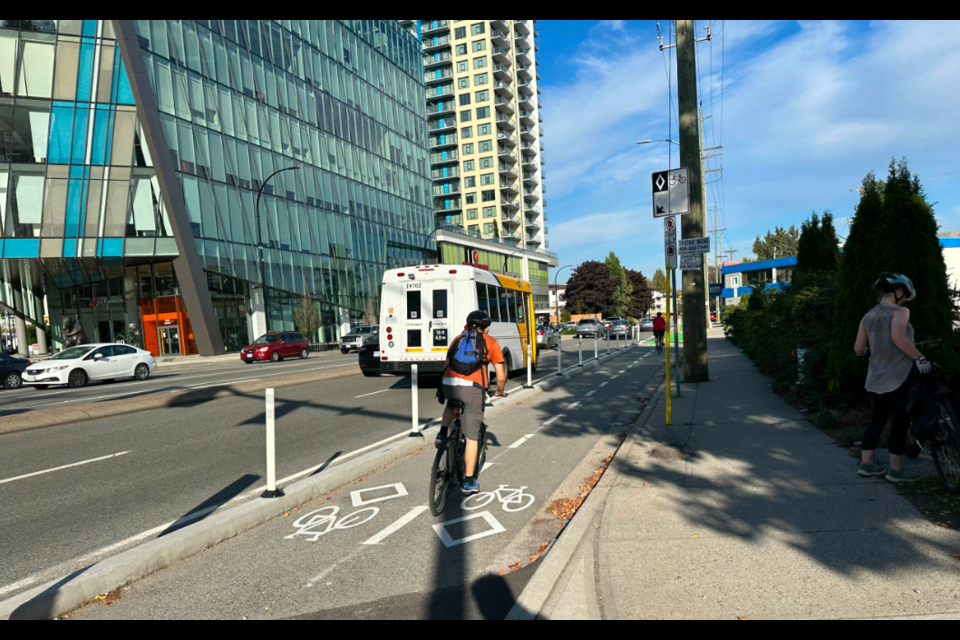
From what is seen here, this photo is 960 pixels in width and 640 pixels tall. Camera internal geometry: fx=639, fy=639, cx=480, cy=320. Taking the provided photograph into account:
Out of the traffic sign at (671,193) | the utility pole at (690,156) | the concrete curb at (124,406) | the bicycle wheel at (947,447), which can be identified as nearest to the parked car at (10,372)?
the concrete curb at (124,406)

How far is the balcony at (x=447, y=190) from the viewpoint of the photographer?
95125 millimetres

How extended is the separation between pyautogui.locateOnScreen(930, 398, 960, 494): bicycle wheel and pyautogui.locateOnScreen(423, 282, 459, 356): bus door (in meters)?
10.9

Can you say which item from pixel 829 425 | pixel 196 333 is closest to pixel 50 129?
pixel 196 333

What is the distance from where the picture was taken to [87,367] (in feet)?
70.1

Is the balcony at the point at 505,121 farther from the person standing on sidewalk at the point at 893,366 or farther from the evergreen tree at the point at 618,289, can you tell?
the person standing on sidewalk at the point at 893,366

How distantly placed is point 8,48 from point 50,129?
4.27 m

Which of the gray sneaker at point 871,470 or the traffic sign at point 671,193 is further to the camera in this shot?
the traffic sign at point 671,193

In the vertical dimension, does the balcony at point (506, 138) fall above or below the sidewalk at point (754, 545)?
above

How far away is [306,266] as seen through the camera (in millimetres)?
47219

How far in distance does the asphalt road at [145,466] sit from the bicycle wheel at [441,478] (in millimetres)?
2068

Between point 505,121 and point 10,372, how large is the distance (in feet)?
263

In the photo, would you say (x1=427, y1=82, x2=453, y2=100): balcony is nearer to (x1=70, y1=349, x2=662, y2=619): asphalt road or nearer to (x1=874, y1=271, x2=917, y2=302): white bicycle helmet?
(x1=70, y1=349, x2=662, y2=619): asphalt road

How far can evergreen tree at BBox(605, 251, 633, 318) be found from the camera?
3728 inches
